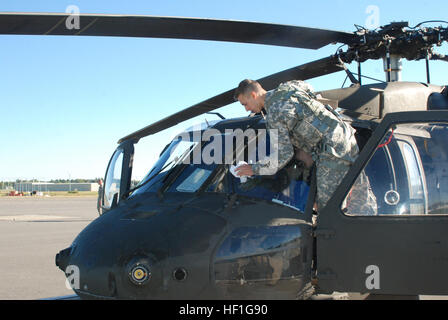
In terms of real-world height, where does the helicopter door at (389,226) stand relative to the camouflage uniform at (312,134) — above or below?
below

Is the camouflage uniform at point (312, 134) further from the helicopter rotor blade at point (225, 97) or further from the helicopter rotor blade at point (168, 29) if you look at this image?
the helicopter rotor blade at point (225, 97)

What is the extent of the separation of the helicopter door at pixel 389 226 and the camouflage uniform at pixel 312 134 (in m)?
0.17

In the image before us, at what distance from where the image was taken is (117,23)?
139 inches

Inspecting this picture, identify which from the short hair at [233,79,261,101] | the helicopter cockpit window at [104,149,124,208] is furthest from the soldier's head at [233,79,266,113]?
the helicopter cockpit window at [104,149,124,208]

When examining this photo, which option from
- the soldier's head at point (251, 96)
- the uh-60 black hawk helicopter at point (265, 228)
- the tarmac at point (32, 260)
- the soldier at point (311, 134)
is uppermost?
the soldier's head at point (251, 96)

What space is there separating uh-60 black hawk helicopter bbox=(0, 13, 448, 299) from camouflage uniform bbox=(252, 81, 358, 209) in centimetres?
14

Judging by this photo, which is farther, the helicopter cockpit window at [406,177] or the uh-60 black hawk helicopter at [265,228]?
the helicopter cockpit window at [406,177]

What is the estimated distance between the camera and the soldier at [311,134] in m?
3.38

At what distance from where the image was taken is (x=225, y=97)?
530 centimetres

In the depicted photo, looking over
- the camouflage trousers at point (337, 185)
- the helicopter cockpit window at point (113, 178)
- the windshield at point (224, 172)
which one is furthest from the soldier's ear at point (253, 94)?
the helicopter cockpit window at point (113, 178)

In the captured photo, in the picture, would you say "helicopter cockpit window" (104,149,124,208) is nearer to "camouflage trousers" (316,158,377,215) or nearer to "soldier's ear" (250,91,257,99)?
"soldier's ear" (250,91,257,99)

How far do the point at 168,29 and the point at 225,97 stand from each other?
1557mm

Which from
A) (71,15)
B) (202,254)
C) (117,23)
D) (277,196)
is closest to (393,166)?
(277,196)
